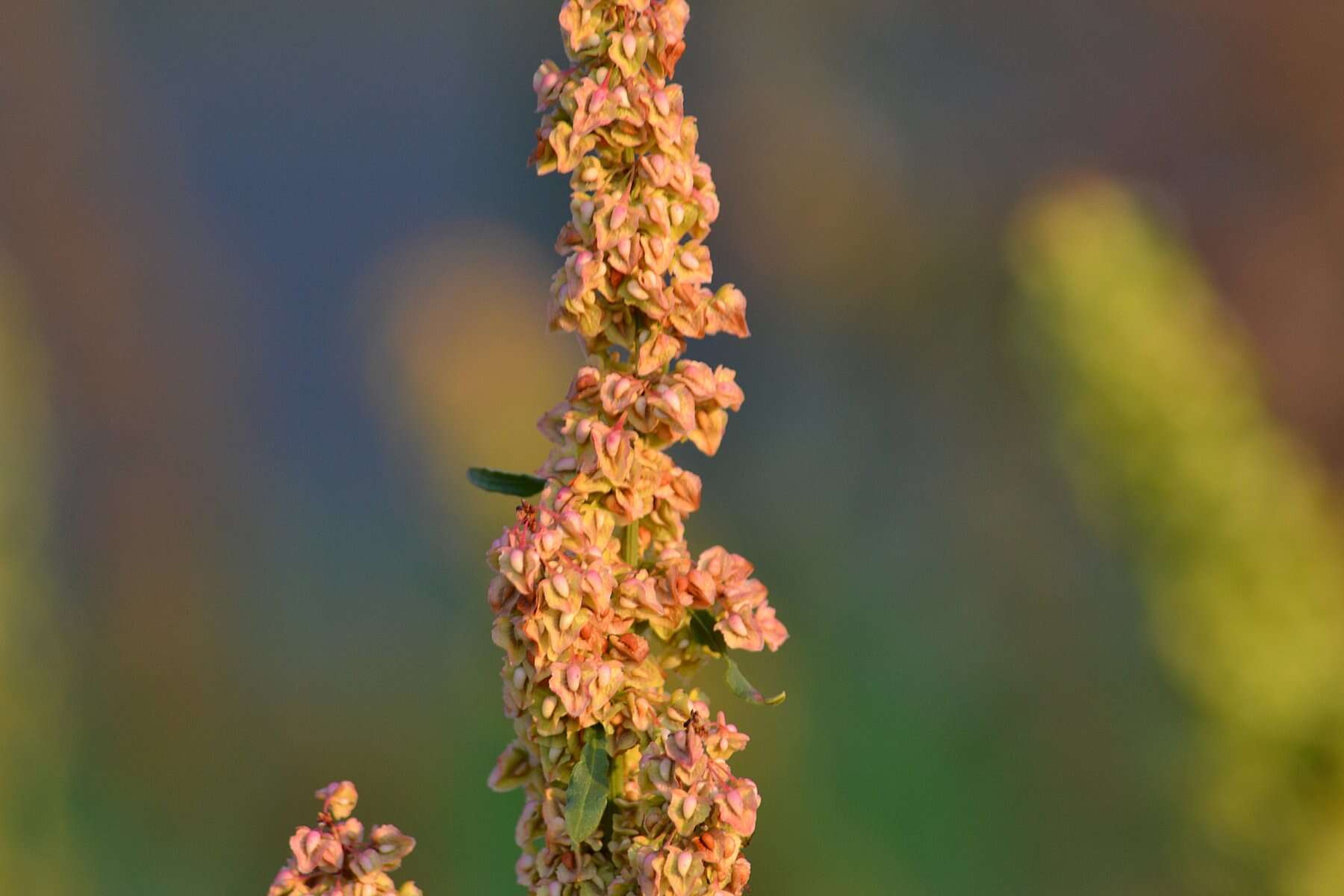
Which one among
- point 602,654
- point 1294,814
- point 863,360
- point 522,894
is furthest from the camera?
point 863,360

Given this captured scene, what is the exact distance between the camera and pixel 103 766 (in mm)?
1604

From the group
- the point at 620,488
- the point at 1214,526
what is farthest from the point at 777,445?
the point at 620,488

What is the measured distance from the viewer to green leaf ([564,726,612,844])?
386 millimetres

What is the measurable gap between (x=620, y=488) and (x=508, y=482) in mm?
52

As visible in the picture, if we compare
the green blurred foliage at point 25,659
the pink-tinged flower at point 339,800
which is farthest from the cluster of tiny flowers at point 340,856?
the green blurred foliage at point 25,659

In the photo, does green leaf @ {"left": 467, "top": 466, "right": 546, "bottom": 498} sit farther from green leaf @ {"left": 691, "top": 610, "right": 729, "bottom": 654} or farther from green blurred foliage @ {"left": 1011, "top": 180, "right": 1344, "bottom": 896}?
green blurred foliage @ {"left": 1011, "top": 180, "right": 1344, "bottom": 896}

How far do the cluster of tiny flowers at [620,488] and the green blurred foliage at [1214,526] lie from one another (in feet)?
2.05

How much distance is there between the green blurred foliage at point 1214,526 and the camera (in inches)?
36.1

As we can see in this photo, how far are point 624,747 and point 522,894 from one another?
0.98 metres

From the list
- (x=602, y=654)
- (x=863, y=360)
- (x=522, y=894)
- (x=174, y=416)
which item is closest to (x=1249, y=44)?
(x=863, y=360)

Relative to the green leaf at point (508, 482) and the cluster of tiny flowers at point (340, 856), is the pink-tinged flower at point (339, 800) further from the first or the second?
the green leaf at point (508, 482)

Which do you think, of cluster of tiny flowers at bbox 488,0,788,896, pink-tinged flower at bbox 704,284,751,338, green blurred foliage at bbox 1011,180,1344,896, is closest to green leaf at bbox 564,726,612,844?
cluster of tiny flowers at bbox 488,0,788,896

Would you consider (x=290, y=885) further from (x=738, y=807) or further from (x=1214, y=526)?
(x=1214, y=526)

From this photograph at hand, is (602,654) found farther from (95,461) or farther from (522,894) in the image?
(95,461)
